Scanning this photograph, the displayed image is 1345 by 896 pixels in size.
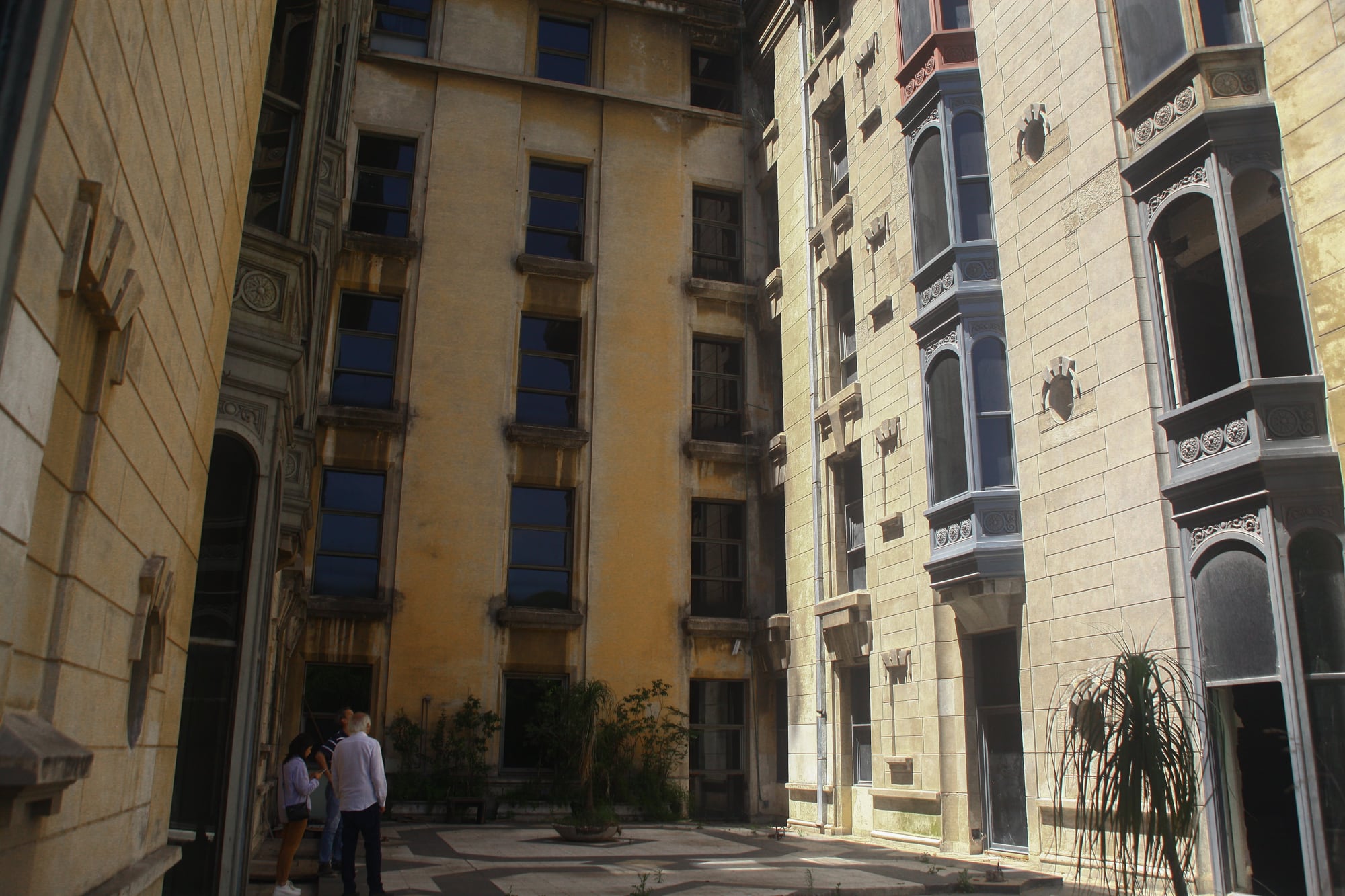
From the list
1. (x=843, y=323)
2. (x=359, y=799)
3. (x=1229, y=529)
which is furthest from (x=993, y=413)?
(x=359, y=799)

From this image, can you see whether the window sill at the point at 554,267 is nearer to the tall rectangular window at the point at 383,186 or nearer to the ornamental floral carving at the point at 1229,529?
the tall rectangular window at the point at 383,186

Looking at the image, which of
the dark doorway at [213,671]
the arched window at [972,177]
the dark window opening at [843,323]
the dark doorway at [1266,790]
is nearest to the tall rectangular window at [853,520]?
the dark window opening at [843,323]

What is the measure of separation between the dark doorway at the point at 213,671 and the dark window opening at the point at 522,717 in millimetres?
12448

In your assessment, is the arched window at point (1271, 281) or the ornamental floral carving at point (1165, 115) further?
the ornamental floral carving at point (1165, 115)

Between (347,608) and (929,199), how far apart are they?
13797 millimetres

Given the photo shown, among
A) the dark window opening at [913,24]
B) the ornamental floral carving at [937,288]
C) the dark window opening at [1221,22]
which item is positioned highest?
the dark window opening at [913,24]

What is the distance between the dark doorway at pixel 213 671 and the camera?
8.23m

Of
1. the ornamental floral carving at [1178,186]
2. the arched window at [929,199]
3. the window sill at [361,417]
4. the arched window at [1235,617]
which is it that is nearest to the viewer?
the arched window at [1235,617]

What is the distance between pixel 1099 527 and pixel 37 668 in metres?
11.5

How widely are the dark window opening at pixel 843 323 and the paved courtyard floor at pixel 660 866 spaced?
912 cm

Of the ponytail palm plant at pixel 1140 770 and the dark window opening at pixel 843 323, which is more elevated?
the dark window opening at pixel 843 323

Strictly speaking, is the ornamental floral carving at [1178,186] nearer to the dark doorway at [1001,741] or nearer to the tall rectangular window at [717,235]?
the dark doorway at [1001,741]

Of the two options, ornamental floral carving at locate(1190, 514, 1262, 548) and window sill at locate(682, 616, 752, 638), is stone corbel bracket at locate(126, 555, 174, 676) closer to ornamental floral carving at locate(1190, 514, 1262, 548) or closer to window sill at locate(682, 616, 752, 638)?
ornamental floral carving at locate(1190, 514, 1262, 548)

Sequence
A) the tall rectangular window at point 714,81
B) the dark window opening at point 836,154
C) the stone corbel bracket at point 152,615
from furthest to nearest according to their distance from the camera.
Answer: the tall rectangular window at point 714,81 < the dark window opening at point 836,154 < the stone corbel bracket at point 152,615
